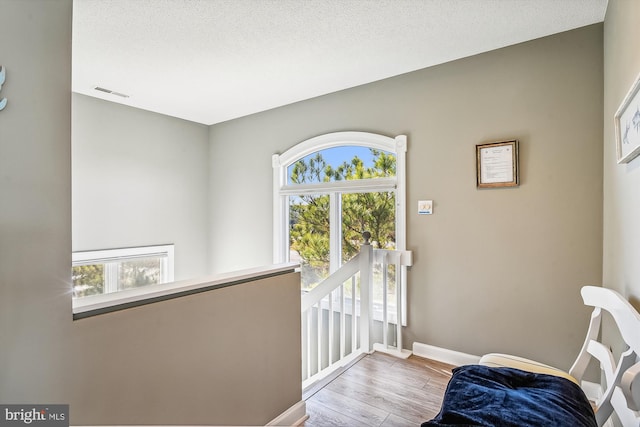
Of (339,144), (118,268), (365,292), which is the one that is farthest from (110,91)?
(365,292)

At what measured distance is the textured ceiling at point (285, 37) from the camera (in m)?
1.98

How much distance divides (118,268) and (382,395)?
3.06 metres

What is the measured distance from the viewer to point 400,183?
2924 mm

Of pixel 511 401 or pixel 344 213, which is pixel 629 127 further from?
pixel 344 213

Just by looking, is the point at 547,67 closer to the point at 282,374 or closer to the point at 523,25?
the point at 523,25

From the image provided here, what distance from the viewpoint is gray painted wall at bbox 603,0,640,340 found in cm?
138

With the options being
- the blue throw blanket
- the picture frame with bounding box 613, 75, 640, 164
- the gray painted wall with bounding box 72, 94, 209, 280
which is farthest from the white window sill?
the gray painted wall with bounding box 72, 94, 209, 280

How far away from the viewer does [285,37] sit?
7.54 ft

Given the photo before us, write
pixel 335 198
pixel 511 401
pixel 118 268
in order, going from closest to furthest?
1. pixel 511 401
2. pixel 335 198
3. pixel 118 268

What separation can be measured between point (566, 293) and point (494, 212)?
694 mm

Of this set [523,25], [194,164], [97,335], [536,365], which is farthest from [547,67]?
[194,164]

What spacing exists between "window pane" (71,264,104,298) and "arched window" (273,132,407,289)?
1853mm

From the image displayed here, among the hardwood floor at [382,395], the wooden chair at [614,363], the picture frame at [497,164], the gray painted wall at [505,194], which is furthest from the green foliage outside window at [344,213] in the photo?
the wooden chair at [614,363]

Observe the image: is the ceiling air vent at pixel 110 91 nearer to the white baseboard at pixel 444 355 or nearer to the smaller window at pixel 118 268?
the smaller window at pixel 118 268
